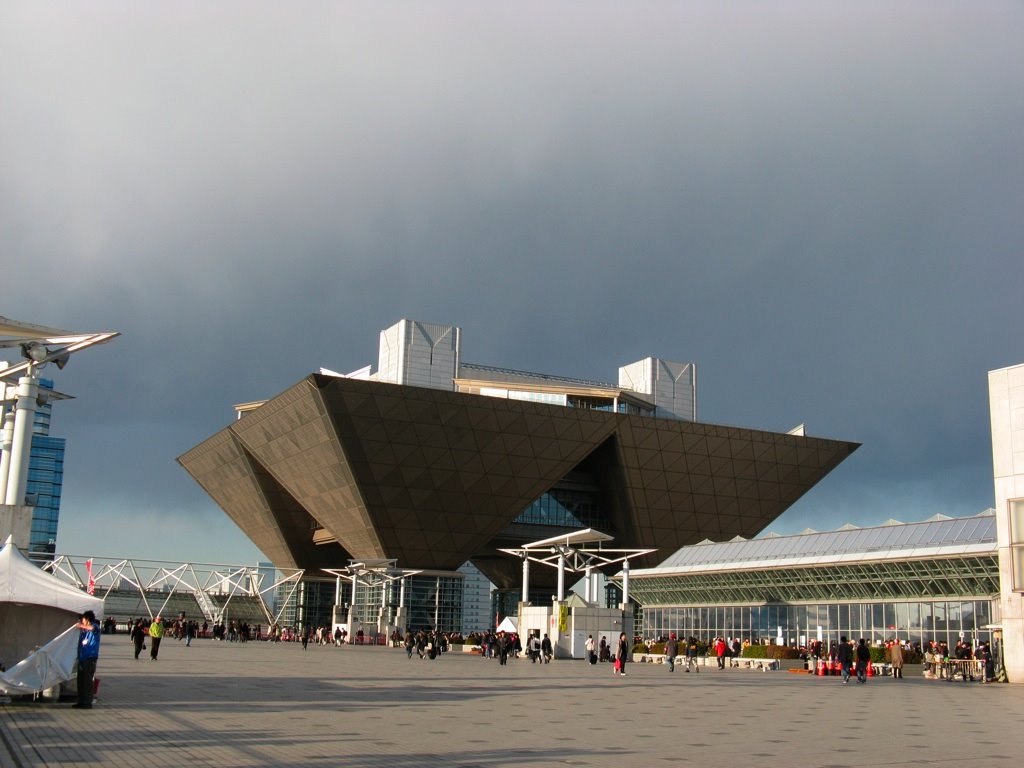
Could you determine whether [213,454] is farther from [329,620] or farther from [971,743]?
[971,743]

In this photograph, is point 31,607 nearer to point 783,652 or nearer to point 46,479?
point 783,652

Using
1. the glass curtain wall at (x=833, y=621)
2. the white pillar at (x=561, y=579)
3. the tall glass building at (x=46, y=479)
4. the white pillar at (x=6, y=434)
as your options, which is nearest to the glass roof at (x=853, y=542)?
the glass curtain wall at (x=833, y=621)

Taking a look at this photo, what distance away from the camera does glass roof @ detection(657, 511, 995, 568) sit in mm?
44688

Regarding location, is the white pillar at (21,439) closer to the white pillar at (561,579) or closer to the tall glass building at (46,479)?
the white pillar at (561,579)

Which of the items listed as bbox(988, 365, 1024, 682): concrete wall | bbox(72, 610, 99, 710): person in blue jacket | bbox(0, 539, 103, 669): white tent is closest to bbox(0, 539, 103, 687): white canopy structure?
bbox(0, 539, 103, 669): white tent

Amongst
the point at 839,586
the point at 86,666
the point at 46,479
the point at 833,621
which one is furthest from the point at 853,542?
the point at 46,479

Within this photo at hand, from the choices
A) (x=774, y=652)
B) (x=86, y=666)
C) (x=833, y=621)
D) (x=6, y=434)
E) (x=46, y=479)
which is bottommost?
(x=774, y=652)

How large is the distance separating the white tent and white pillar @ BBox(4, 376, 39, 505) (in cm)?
1005

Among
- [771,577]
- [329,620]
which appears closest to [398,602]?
[329,620]

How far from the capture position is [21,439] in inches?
1094

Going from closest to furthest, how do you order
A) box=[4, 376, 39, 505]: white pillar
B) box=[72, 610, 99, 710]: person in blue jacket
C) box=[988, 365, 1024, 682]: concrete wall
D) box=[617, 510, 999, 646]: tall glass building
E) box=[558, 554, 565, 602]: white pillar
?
box=[72, 610, 99, 710]: person in blue jacket
box=[4, 376, 39, 505]: white pillar
box=[988, 365, 1024, 682]: concrete wall
box=[617, 510, 999, 646]: tall glass building
box=[558, 554, 565, 602]: white pillar

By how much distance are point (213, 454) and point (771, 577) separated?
49135mm

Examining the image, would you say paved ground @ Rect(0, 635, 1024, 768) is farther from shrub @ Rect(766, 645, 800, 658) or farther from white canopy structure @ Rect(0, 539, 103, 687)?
shrub @ Rect(766, 645, 800, 658)

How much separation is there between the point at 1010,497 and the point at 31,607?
2959cm
